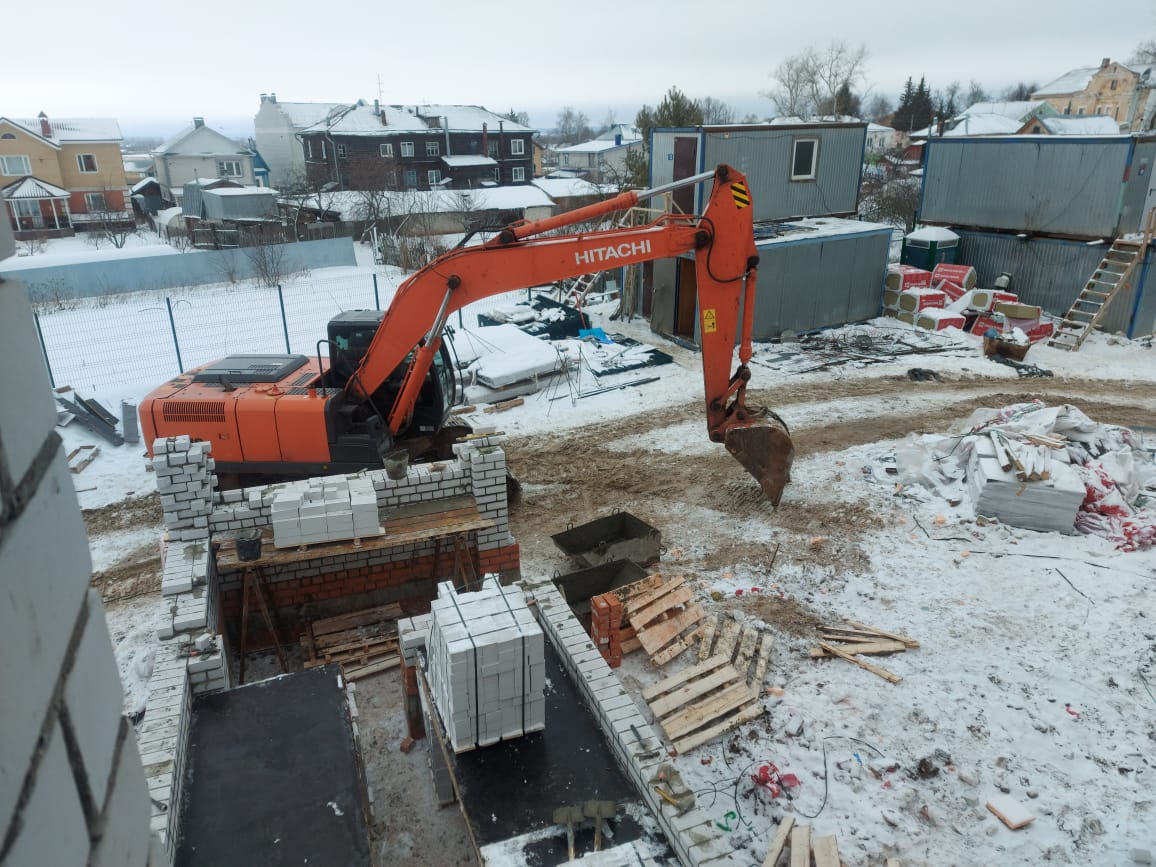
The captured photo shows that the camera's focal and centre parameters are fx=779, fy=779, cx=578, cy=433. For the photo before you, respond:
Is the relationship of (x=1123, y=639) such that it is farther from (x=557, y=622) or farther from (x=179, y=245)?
(x=179, y=245)

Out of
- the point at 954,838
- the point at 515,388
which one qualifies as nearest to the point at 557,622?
the point at 954,838

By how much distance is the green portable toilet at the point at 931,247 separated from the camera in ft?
75.1

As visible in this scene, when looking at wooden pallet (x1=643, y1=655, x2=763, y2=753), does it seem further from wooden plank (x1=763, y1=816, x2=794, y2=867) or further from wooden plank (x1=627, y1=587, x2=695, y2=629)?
wooden plank (x1=763, y1=816, x2=794, y2=867)

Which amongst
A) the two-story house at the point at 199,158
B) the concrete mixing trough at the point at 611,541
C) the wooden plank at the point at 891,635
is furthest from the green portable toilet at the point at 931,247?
the two-story house at the point at 199,158

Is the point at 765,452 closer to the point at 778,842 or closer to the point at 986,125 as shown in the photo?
the point at 778,842

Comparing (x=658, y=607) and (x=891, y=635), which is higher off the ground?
(x=658, y=607)

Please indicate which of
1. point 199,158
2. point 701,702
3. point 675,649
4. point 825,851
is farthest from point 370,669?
point 199,158

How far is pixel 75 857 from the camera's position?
1170 mm

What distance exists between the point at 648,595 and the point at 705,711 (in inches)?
66.1

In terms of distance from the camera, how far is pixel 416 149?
165ft

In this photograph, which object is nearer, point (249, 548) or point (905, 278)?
point (249, 548)

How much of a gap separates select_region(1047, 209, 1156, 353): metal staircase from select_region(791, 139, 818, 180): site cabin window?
25.1ft

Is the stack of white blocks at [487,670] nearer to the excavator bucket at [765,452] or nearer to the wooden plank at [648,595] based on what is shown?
the wooden plank at [648,595]

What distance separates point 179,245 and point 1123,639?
38165 millimetres
